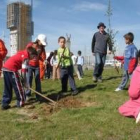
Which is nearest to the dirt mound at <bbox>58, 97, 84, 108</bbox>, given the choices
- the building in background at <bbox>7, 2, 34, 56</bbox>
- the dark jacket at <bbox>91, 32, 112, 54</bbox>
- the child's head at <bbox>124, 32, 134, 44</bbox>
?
the child's head at <bbox>124, 32, 134, 44</bbox>

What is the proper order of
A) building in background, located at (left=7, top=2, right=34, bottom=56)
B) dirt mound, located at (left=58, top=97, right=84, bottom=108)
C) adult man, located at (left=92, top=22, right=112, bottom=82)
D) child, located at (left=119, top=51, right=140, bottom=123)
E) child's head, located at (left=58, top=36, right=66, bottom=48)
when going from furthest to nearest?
building in background, located at (left=7, top=2, right=34, bottom=56), adult man, located at (left=92, top=22, right=112, bottom=82), child's head, located at (left=58, top=36, right=66, bottom=48), dirt mound, located at (left=58, top=97, right=84, bottom=108), child, located at (left=119, top=51, right=140, bottom=123)

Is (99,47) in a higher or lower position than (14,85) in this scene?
higher

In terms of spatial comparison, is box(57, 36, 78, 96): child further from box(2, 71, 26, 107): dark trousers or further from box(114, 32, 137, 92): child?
box(2, 71, 26, 107): dark trousers

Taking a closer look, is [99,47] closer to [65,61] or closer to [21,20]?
[65,61]

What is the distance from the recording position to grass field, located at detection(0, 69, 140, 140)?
593 cm

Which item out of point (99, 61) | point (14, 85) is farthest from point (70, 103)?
point (99, 61)

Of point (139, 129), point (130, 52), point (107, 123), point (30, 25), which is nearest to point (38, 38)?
point (130, 52)

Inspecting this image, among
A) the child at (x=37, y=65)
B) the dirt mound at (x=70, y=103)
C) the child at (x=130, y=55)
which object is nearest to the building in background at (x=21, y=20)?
the child at (x=37, y=65)

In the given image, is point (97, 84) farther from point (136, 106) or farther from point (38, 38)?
point (136, 106)

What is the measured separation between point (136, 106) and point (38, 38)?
3.91 meters

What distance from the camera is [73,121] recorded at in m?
6.84

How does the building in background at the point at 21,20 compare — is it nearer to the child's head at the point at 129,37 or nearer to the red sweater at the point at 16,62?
the child's head at the point at 129,37

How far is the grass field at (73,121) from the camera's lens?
234 inches

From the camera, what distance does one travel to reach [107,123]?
21.3 feet
